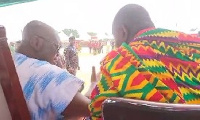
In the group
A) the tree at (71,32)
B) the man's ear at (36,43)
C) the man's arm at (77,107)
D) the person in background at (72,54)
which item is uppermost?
the man's ear at (36,43)

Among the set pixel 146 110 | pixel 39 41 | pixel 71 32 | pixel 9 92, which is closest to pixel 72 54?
pixel 71 32

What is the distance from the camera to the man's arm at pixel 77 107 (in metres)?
1.12

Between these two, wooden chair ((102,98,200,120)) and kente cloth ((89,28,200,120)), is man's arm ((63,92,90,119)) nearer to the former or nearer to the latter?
kente cloth ((89,28,200,120))

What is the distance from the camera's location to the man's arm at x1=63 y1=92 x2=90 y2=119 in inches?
43.9

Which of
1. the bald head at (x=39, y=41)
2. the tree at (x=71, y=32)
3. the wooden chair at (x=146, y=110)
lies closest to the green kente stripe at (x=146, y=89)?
the wooden chair at (x=146, y=110)

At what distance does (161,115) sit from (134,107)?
0.05 m

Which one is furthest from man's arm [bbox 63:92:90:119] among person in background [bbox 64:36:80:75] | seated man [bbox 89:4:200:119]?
person in background [bbox 64:36:80:75]

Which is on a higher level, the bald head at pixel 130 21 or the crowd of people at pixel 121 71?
the bald head at pixel 130 21

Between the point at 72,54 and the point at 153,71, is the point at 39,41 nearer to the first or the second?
Answer: the point at 153,71

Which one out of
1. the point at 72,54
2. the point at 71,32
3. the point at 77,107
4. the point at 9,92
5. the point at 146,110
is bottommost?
the point at 72,54

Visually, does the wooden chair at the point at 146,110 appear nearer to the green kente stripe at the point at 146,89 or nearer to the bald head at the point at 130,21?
the green kente stripe at the point at 146,89

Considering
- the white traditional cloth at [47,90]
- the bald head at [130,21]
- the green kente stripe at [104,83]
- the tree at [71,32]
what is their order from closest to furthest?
the green kente stripe at [104,83] → the white traditional cloth at [47,90] → the bald head at [130,21] → the tree at [71,32]

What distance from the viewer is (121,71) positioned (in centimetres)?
91

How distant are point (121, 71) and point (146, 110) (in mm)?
362
